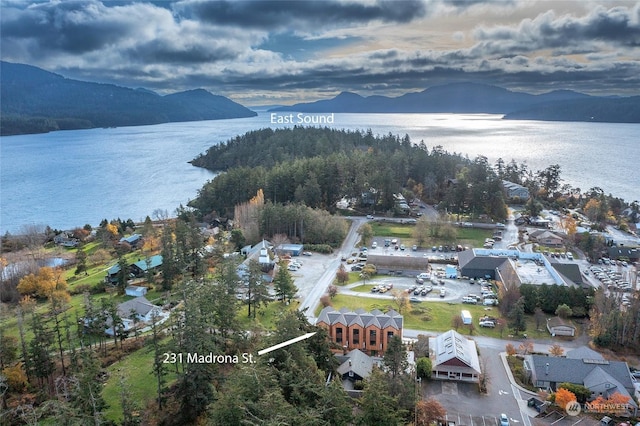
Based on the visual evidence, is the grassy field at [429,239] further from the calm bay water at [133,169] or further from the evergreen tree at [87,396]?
→ the calm bay water at [133,169]

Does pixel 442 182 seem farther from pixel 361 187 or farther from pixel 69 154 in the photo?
pixel 69 154

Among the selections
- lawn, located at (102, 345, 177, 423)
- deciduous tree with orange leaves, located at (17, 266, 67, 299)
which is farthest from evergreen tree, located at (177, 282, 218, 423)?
deciduous tree with orange leaves, located at (17, 266, 67, 299)

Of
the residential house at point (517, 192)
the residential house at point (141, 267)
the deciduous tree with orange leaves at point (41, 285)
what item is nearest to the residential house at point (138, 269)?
the residential house at point (141, 267)

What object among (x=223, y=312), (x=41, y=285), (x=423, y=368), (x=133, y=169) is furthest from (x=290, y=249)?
(x=133, y=169)

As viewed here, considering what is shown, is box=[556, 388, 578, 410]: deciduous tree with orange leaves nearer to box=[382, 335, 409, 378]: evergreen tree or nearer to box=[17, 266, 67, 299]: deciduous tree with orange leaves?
box=[382, 335, 409, 378]: evergreen tree

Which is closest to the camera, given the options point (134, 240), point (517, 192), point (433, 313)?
point (433, 313)

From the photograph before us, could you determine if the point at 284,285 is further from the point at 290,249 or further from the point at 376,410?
the point at 376,410
